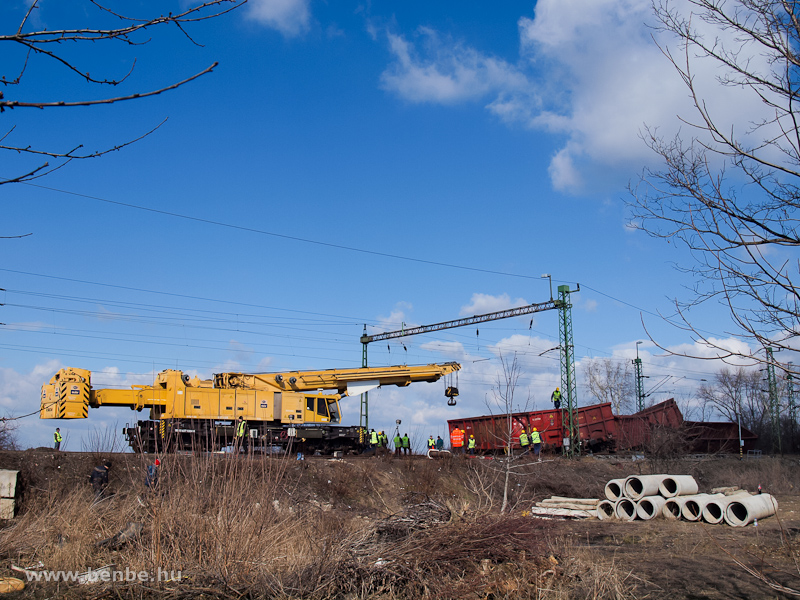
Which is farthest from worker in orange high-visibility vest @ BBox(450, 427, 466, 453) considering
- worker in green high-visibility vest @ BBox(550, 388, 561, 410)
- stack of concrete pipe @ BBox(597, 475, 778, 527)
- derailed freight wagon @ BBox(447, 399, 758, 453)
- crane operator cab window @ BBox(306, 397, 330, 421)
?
stack of concrete pipe @ BBox(597, 475, 778, 527)

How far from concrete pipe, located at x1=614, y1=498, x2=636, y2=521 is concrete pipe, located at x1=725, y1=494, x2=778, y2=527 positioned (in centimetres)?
245

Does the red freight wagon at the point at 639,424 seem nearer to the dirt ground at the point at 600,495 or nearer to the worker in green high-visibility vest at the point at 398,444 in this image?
the dirt ground at the point at 600,495

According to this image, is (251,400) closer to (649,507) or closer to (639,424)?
(649,507)

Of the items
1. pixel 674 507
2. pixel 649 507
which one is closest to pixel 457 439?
pixel 649 507

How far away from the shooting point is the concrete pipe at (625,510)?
55.9 feet

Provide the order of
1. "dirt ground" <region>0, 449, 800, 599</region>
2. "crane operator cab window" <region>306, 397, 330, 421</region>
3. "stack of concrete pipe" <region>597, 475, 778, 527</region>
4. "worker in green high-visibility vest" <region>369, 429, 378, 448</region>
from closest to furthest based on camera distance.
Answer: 1. "dirt ground" <region>0, 449, 800, 599</region>
2. "stack of concrete pipe" <region>597, 475, 778, 527</region>
3. "crane operator cab window" <region>306, 397, 330, 421</region>
4. "worker in green high-visibility vest" <region>369, 429, 378, 448</region>

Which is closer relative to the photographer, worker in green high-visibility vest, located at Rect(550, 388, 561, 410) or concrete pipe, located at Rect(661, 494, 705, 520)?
concrete pipe, located at Rect(661, 494, 705, 520)

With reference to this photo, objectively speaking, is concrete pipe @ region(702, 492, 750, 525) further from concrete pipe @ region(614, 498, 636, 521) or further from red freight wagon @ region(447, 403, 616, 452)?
red freight wagon @ region(447, 403, 616, 452)

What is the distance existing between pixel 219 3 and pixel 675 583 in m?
9.73

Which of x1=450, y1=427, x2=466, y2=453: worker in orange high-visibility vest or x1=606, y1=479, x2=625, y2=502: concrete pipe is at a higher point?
x1=450, y1=427, x2=466, y2=453: worker in orange high-visibility vest

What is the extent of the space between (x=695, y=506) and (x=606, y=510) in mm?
2587

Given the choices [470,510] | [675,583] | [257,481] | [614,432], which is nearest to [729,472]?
[614,432]

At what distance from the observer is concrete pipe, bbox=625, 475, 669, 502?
17516 millimetres

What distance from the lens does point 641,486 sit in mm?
18172
